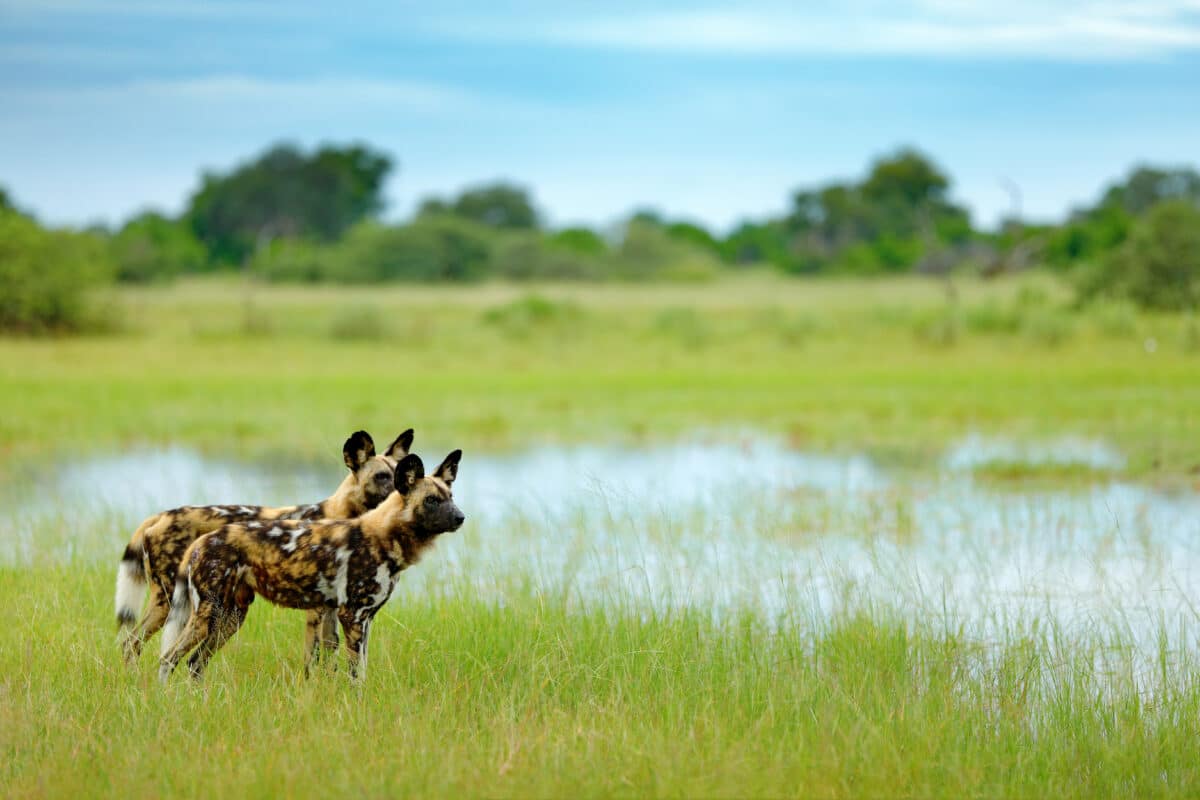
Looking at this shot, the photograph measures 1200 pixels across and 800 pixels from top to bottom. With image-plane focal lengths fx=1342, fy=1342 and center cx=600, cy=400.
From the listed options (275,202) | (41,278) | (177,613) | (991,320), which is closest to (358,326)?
(41,278)

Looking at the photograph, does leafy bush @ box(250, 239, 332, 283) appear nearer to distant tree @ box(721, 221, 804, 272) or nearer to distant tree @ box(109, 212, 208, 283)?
distant tree @ box(109, 212, 208, 283)

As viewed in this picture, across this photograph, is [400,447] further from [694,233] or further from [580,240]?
[694,233]

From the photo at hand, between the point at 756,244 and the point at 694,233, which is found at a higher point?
the point at 694,233

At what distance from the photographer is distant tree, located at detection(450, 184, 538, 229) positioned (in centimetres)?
8281

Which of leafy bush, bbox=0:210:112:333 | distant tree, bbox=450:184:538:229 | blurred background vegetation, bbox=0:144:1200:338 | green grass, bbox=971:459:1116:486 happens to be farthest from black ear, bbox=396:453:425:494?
distant tree, bbox=450:184:538:229

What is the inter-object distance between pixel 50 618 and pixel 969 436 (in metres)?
13.8

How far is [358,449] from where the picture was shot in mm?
6801

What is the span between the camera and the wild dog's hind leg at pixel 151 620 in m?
7.05

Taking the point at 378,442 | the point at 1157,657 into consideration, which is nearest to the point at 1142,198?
the point at 378,442

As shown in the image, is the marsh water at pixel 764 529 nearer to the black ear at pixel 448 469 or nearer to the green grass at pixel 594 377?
the green grass at pixel 594 377

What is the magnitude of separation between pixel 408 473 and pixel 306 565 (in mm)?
688

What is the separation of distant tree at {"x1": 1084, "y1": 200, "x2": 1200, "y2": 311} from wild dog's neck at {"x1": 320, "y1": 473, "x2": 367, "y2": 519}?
96.1ft

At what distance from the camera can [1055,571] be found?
34.9 ft

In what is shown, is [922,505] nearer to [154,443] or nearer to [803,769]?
[803,769]
